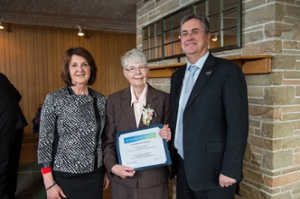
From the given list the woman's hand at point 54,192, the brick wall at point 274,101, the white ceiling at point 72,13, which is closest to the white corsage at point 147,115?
the woman's hand at point 54,192

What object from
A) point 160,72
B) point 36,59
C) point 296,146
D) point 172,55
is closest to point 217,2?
point 172,55

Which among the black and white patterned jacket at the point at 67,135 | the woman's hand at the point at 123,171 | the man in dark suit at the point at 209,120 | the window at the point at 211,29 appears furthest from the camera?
the window at the point at 211,29

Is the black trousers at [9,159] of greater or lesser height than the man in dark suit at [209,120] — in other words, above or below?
below

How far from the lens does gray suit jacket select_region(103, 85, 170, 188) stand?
5.16ft

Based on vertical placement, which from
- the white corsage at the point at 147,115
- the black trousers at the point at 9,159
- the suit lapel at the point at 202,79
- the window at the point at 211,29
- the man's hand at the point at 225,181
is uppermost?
the window at the point at 211,29

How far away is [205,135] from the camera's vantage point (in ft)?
4.71

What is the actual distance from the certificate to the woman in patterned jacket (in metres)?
0.24

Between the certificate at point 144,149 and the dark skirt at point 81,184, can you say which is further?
the dark skirt at point 81,184

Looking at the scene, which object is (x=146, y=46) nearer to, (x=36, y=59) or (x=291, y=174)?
(x=291, y=174)

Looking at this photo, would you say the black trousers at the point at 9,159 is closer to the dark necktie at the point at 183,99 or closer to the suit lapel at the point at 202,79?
the dark necktie at the point at 183,99

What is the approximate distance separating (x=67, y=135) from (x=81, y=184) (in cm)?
33

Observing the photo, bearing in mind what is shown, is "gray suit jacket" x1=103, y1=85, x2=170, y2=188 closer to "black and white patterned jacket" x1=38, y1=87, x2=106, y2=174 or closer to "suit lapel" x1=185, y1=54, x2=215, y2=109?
"black and white patterned jacket" x1=38, y1=87, x2=106, y2=174

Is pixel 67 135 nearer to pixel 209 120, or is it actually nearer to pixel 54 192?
pixel 54 192

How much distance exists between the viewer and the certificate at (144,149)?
1512 millimetres
